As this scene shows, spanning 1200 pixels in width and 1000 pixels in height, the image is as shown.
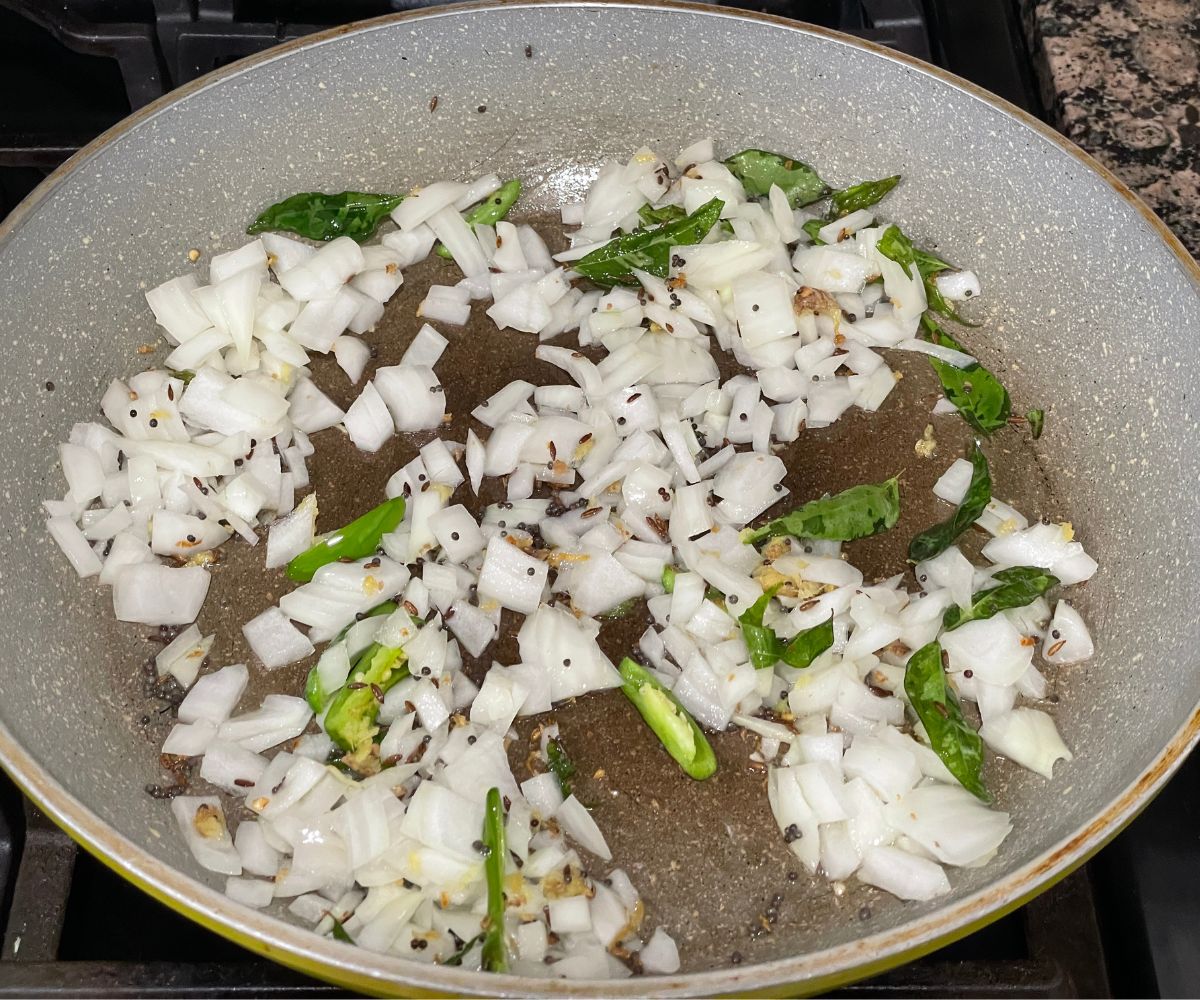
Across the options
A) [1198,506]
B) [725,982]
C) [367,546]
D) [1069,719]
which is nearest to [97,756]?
[367,546]

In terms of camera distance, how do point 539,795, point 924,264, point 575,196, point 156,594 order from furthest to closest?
point 575,196, point 924,264, point 156,594, point 539,795

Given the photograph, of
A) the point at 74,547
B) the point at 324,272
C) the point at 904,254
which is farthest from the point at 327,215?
the point at 904,254

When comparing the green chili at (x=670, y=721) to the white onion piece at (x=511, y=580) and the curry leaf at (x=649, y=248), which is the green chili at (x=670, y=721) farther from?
the curry leaf at (x=649, y=248)

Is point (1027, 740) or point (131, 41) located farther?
point (131, 41)

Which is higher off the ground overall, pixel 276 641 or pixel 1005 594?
pixel 276 641

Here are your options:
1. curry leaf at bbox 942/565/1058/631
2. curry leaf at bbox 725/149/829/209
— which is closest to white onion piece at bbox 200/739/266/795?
curry leaf at bbox 942/565/1058/631

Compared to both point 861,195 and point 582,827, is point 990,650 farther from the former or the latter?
point 861,195

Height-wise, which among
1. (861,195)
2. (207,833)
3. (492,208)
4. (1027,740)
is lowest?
(1027,740)
